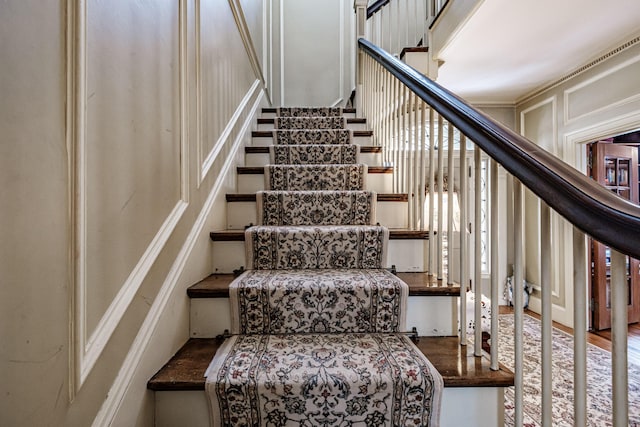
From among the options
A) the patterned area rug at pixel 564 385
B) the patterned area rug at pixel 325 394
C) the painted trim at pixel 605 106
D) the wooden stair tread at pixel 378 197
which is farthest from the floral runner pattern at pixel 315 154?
the painted trim at pixel 605 106

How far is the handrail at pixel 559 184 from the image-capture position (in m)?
0.54

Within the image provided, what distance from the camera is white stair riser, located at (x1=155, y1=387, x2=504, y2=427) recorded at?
2.95 ft

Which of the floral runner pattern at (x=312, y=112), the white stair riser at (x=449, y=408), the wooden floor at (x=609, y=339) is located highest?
the floral runner pattern at (x=312, y=112)

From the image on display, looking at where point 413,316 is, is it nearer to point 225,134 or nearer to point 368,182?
point 368,182

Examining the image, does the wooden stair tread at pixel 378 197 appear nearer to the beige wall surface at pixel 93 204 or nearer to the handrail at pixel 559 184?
the beige wall surface at pixel 93 204

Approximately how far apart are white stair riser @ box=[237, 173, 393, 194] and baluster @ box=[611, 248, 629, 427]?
1.40 m

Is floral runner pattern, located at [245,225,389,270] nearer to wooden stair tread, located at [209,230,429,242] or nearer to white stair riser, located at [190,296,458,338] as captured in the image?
wooden stair tread, located at [209,230,429,242]

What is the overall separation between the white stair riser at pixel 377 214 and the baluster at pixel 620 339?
1140 mm

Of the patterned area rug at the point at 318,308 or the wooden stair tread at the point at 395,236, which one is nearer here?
the patterned area rug at the point at 318,308

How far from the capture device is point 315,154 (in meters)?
2.20

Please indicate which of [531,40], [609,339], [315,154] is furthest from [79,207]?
[609,339]

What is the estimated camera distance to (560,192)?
2.15 feet

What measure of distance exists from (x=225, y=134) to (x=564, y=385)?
2.77 metres

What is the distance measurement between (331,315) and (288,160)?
1.31 meters
